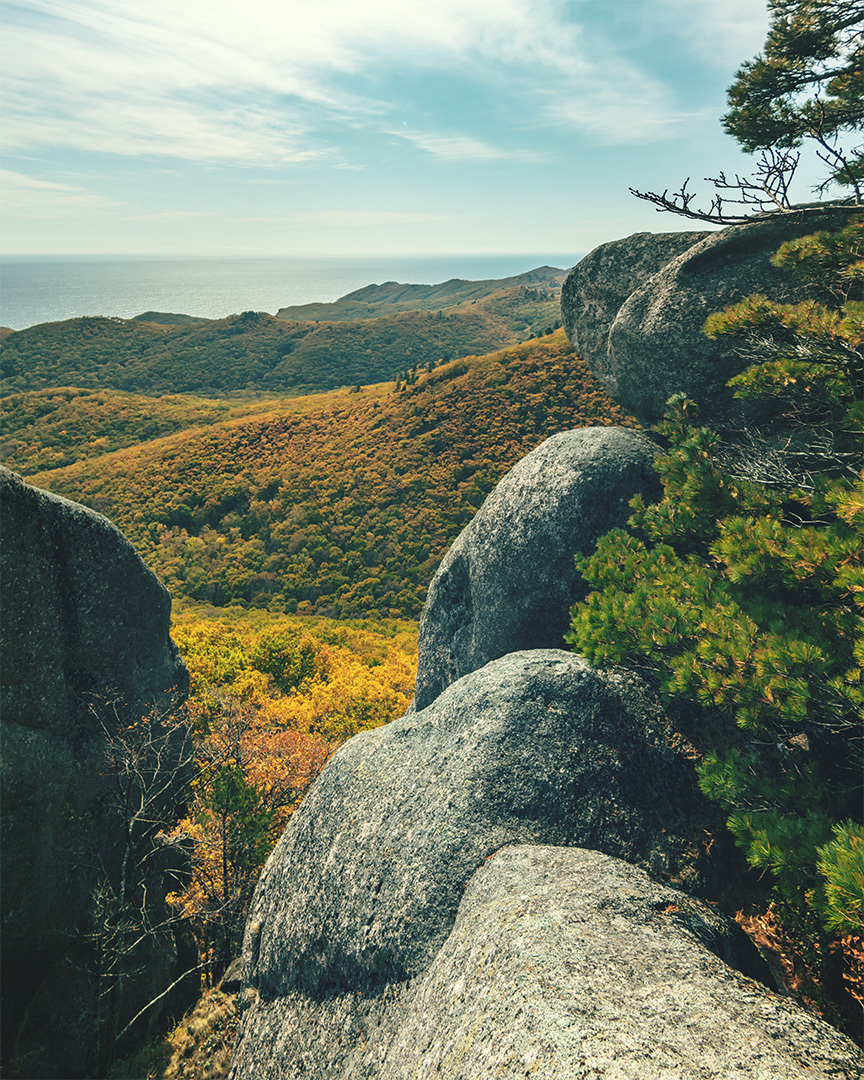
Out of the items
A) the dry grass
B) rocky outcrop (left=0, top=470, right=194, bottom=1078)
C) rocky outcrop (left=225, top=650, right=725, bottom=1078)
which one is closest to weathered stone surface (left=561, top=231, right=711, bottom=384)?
rocky outcrop (left=225, top=650, right=725, bottom=1078)

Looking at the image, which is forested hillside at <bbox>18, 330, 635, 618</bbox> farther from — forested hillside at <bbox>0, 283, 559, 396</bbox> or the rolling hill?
forested hillside at <bbox>0, 283, 559, 396</bbox>

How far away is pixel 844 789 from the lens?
6121 millimetres

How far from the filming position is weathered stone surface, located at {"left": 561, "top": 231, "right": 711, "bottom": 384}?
14109 millimetres

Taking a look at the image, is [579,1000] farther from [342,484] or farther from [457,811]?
[342,484]

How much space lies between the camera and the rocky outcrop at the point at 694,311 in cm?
1066

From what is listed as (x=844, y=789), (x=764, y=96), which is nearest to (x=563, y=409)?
(x=764, y=96)

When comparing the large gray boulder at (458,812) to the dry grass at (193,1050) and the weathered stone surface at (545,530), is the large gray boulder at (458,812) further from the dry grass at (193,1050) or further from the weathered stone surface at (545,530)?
the weathered stone surface at (545,530)

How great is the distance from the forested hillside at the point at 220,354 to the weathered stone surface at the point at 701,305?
140 meters

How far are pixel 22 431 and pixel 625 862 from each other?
114638 millimetres

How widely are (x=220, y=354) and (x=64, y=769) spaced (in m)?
192

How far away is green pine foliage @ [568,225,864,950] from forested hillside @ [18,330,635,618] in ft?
117

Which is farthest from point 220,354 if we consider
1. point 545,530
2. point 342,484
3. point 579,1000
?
point 579,1000

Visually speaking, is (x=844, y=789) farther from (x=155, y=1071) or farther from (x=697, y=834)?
(x=155, y=1071)

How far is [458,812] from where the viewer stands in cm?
792
